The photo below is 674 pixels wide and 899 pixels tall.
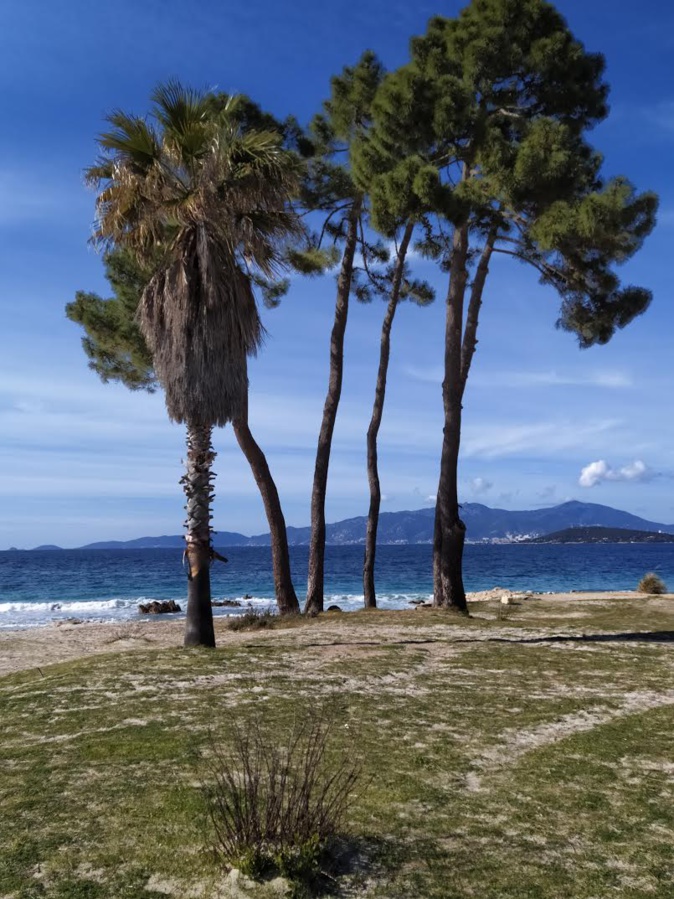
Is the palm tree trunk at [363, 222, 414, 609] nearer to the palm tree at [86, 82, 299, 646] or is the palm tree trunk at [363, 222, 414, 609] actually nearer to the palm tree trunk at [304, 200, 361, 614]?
the palm tree trunk at [304, 200, 361, 614]

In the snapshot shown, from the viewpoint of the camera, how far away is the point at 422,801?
617 cm

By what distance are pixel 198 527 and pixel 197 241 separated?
5.12 metres

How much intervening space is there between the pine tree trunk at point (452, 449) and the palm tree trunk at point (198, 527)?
8.11m

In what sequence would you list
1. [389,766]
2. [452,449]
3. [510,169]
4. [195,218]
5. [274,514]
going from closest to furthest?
[389,766] → [195,218] → [510,169] → [452,449] → [274,514]

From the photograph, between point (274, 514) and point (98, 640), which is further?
point (274, 514)

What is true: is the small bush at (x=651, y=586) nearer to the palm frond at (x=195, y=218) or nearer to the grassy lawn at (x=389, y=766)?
the grassy lawn at (x=389, y=766)

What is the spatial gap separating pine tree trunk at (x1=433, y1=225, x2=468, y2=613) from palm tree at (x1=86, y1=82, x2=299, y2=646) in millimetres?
7653

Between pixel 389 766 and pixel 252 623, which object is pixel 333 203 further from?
pixel 389 766

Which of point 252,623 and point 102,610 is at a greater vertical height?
point 252,623

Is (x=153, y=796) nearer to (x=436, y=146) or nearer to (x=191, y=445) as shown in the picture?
Result: (x=191, y=445)

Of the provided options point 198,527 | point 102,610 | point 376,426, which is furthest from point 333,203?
point 102,610

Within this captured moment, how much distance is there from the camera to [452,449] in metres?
20.8

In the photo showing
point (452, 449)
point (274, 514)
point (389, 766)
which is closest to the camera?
point (389, 766)

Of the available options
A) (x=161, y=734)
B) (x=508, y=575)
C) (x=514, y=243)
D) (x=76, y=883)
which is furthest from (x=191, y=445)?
(x=508, y=575)
